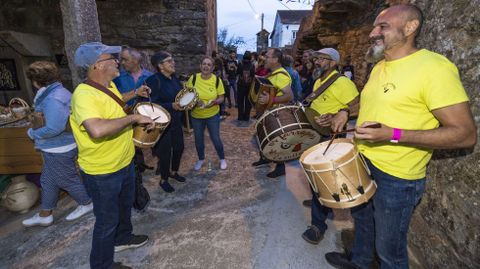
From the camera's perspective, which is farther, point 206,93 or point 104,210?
point 206,93

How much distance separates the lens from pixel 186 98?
3744 mm

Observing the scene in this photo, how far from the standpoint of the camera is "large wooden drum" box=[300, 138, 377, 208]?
1773 mm

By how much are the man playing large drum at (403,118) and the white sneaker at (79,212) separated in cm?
326

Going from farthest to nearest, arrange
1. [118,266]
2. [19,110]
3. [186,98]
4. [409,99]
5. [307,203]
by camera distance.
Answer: [19,110], [186,98], [307,203], [118,266], [409,99]

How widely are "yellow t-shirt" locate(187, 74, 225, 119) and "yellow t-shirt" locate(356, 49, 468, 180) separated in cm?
274

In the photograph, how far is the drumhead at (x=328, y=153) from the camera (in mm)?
1823

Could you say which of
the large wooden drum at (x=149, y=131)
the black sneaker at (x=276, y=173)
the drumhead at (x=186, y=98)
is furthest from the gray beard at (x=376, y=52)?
the black sneaker at (x=276, y=173)

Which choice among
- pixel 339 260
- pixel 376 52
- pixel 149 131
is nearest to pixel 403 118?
pixel 376 52

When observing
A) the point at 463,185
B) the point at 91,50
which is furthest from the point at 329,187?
the point at 91,50

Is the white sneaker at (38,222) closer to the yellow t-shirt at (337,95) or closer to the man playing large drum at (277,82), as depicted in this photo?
the man playing large drum at (277,82)

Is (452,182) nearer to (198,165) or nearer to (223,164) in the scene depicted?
(223,164)

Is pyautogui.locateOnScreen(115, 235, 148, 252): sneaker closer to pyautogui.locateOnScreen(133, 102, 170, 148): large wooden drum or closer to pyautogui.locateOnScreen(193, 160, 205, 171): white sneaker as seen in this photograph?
pyautogui.locateOnScreen(133, 102, 170, 148): large wooden drum

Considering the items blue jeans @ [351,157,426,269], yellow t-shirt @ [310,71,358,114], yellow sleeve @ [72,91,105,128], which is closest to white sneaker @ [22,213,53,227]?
yellow sleeve @ [72,91,105,128]

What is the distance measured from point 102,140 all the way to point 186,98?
177 centimetres
